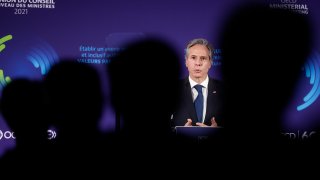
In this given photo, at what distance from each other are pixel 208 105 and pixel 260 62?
39cm

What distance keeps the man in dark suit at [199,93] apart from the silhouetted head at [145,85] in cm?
6

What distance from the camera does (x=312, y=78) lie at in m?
2.21

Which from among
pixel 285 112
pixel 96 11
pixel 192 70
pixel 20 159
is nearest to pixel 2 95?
pixel 20 159

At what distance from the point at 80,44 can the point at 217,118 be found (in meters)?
0.90

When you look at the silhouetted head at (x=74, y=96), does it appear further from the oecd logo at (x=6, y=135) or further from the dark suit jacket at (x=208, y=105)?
the dark suit jacket at (x=208, y=105)

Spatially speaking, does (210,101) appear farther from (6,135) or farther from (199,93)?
(6,135)

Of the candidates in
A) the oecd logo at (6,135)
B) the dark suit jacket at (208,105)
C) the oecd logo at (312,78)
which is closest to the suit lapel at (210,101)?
the dark suit jacket at (208,105)

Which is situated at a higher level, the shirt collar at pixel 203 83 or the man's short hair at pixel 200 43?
the man's short hair at pixel 200 43

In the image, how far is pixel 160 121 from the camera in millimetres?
2193

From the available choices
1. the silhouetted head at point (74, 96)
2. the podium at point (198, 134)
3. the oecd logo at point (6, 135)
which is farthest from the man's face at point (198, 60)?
the oecd logo at point (6, 135)

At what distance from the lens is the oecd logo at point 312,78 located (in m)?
2.21

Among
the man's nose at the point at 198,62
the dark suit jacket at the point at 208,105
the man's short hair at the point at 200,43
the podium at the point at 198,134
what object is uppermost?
the man's short hair at the point at 200,43

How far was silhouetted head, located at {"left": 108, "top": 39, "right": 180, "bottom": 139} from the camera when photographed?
2.17 metres

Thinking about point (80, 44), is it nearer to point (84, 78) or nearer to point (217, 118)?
point (84, 78)
